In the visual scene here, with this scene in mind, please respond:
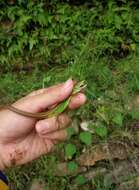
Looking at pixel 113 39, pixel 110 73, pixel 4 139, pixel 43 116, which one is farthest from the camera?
pixel 113 39

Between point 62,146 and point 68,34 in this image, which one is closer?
point 62,146

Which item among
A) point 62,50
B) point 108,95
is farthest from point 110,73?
point 62,50

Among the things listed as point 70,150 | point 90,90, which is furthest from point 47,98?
point 90,90

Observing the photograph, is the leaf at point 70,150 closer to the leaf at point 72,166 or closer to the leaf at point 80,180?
the leaf at point 72,166

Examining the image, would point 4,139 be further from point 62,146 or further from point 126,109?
point 126,109

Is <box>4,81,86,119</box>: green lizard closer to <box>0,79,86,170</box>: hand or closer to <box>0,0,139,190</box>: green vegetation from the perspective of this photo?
<box>0,79,86,170</box>: hand

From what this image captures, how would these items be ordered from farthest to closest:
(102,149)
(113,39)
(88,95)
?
(113,39) < (88,95) < (102,149)

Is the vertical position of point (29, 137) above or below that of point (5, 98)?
above

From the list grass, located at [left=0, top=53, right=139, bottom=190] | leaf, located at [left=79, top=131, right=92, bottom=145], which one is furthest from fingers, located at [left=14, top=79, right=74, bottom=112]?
grass, located at [left=0, top=53, right=139, bottom=190]

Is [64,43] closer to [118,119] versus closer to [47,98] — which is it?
[118,119]
